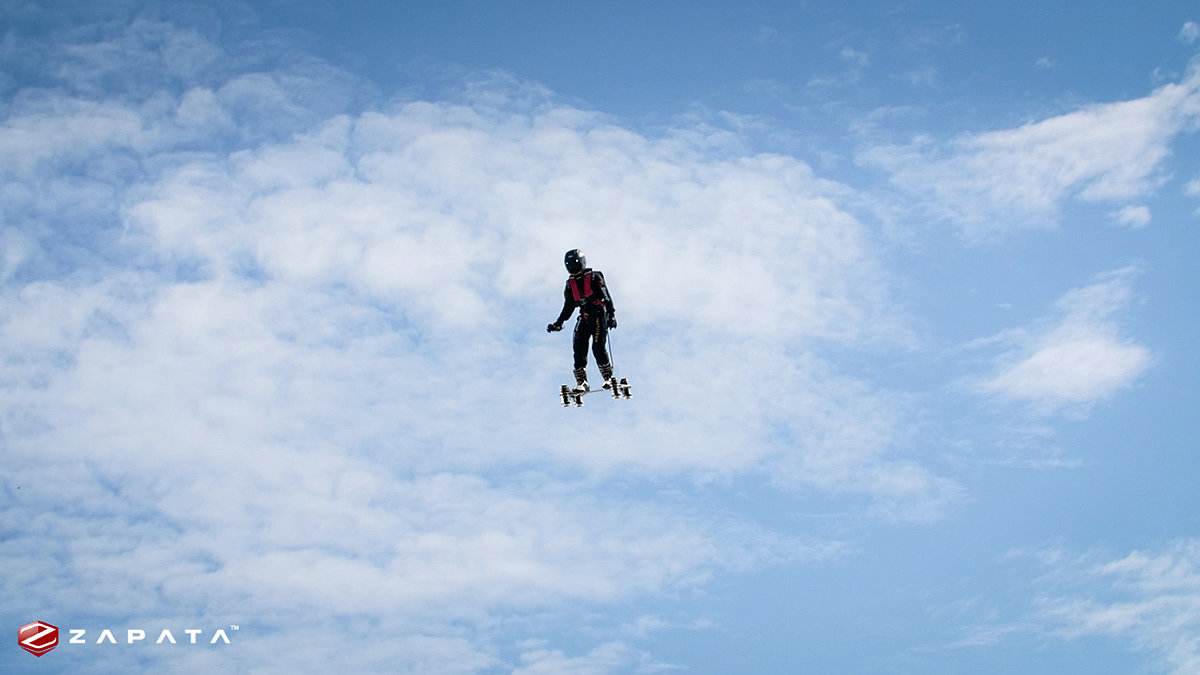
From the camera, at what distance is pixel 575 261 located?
1143 inches

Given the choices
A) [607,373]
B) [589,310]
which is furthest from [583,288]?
[607,373]

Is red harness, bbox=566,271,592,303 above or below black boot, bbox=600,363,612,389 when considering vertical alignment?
above

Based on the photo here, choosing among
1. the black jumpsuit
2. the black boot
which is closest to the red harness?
the black jumpsuit

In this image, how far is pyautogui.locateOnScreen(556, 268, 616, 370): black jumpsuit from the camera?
29.1 meters

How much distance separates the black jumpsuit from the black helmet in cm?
16

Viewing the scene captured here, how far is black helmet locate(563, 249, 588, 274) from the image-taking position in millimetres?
29031

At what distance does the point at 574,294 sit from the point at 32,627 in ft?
93.9

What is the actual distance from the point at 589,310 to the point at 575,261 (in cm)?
148

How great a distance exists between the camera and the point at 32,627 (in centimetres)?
4125

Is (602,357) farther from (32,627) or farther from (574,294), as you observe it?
(32,627)

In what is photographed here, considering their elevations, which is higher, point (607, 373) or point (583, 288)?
point (583, 288)

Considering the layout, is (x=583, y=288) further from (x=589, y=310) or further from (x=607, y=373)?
(x=607, y=373)

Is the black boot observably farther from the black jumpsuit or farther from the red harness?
the red harness

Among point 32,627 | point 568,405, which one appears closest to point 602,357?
point 568,405
